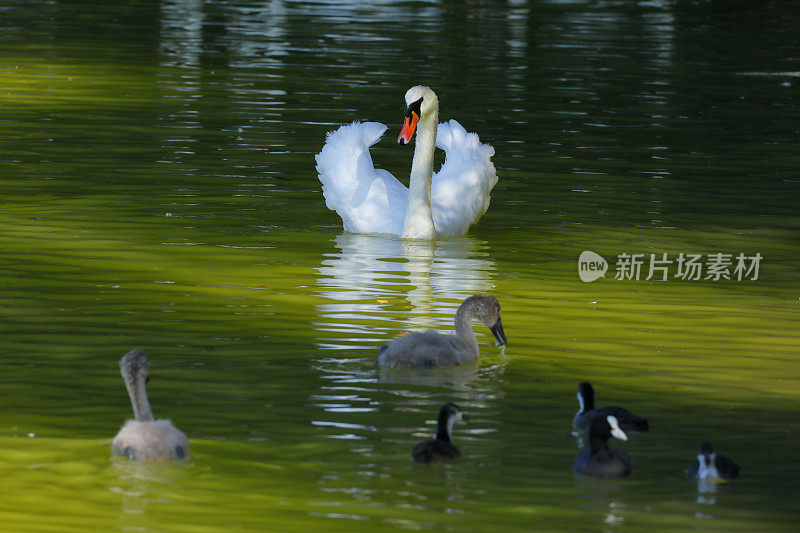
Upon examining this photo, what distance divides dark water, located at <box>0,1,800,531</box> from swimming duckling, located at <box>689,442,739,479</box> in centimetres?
7

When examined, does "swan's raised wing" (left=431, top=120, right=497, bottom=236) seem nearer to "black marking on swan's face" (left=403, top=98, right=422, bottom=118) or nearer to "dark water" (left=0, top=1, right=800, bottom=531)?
"dark water" (left=0, top=1, right=800, bottom=531)

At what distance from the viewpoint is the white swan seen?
17078 millimetres

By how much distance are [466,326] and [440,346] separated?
0.44 meters

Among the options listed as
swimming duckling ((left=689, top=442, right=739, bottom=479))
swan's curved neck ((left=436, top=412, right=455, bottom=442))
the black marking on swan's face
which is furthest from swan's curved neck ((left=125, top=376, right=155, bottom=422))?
the black marking on swan's face

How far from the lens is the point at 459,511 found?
28.6 ft

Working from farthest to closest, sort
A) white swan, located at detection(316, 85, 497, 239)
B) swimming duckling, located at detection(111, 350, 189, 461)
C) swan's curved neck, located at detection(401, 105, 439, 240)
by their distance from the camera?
white swan, located at detection(316, 85, 497, 239)
swan's curved neck, located at detection(401, 105, 439, 240)
swimming duckling, located at detection(111, 350, 189, 461)

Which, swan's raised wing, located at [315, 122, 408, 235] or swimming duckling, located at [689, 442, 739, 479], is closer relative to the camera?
swimming duckling, located at [689, 442, 739, 479]

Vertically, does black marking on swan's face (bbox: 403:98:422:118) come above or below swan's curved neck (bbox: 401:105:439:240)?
above

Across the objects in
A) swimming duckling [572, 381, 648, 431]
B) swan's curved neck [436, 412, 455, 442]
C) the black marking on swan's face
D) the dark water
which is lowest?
the dark water

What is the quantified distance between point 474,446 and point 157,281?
525 cm

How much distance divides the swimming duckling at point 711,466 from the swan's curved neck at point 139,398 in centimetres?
297

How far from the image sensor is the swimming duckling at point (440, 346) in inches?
447

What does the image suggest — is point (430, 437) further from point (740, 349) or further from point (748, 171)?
point (748, 171)

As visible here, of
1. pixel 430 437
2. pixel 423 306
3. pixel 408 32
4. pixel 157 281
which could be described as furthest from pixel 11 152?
pixel 408 32
